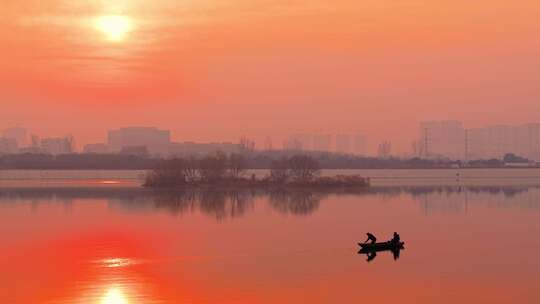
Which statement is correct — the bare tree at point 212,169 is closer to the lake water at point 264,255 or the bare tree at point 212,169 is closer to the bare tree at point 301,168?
the bare tree at point 301,168

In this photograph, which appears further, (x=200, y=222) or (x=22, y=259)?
(x=200, y=222)

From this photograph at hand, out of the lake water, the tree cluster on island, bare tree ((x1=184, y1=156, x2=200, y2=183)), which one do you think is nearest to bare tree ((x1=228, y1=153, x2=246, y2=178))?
the tree cluster on island

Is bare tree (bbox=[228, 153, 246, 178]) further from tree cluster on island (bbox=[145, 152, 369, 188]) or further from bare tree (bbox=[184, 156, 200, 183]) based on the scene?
bare tree (bbox=[184, 156, 200, 183])

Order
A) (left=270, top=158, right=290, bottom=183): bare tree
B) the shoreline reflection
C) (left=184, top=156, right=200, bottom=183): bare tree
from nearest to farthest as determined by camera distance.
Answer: the shoreline reflection, (left=270, top=158, right=290, bottom=183): bare tree, (left=184, top=156, right=200, bottom=183): bare tree

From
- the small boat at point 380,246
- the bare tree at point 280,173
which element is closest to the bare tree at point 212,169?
the bare tree at point 280,173

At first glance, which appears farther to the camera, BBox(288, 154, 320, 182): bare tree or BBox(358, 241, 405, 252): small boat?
BBox(288, 154, 320, 182): bare tree

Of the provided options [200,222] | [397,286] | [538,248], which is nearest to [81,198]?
[200,222]

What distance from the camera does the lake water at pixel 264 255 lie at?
1477 cm

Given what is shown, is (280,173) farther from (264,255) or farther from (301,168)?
(264,255)

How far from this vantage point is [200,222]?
2836 centimetres

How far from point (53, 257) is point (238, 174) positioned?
41.4 m

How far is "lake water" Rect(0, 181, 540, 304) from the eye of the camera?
1477 centimetres

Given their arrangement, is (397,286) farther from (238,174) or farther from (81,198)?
(238,174)

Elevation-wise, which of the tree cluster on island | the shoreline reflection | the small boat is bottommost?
the small boat
